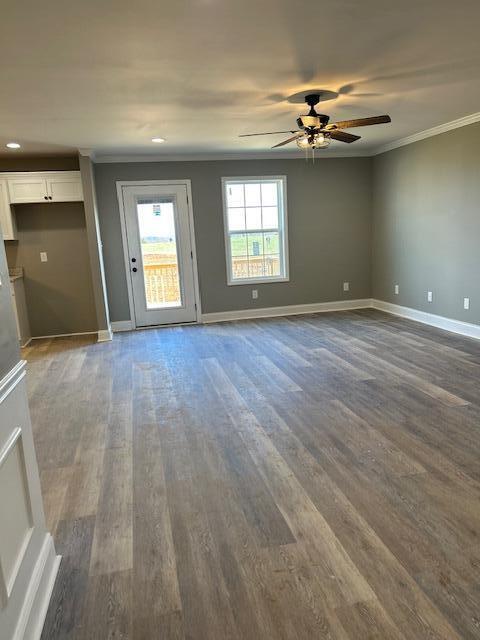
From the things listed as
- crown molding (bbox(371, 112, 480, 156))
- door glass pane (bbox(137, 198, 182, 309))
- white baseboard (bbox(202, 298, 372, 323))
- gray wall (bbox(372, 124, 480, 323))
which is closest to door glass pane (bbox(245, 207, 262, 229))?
door glass pane (bbox(137, 198, 182, 309))

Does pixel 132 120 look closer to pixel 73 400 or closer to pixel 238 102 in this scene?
pixel 238 102

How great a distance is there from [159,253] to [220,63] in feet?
12.8

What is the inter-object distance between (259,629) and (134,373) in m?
3.22

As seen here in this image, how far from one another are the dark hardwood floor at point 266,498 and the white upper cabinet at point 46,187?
2.50 meters

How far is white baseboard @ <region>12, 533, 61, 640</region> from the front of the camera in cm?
146

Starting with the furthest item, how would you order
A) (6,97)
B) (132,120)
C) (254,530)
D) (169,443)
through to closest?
1. (132,120)
2. (6,97)
3. (169,443)
4. (254,530)

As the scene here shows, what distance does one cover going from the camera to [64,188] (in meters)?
5.71

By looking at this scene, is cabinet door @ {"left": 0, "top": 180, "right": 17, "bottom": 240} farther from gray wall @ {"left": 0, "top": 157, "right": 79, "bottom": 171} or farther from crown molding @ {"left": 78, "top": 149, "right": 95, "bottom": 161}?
crown molding @ {"left": 78, "top": 149, "right": 95, "bottom": 161}

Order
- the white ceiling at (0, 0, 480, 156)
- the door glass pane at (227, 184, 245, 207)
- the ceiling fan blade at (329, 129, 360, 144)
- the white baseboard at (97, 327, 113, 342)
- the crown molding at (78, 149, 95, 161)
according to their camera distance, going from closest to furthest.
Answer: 1. the white ceiling at (0, 0, 480, 156)
2. the ceiling fan blade at (329, 129, 360, 144)
3. the crown molding at (78, 149, 95, 161)
4. the white baseboard at (97, 327, 113, 342)
5. the door glass pane at (227, 184, 245, 207)

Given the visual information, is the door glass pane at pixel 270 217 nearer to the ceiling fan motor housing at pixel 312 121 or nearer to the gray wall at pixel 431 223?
the gray wall at pixel 431 223

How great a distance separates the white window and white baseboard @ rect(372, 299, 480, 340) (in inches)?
66.9

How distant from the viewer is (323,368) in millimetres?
4312

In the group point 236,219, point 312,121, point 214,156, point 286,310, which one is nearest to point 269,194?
point 236,219

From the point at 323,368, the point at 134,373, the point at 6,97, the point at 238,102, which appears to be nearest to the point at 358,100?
the point at 238,102
